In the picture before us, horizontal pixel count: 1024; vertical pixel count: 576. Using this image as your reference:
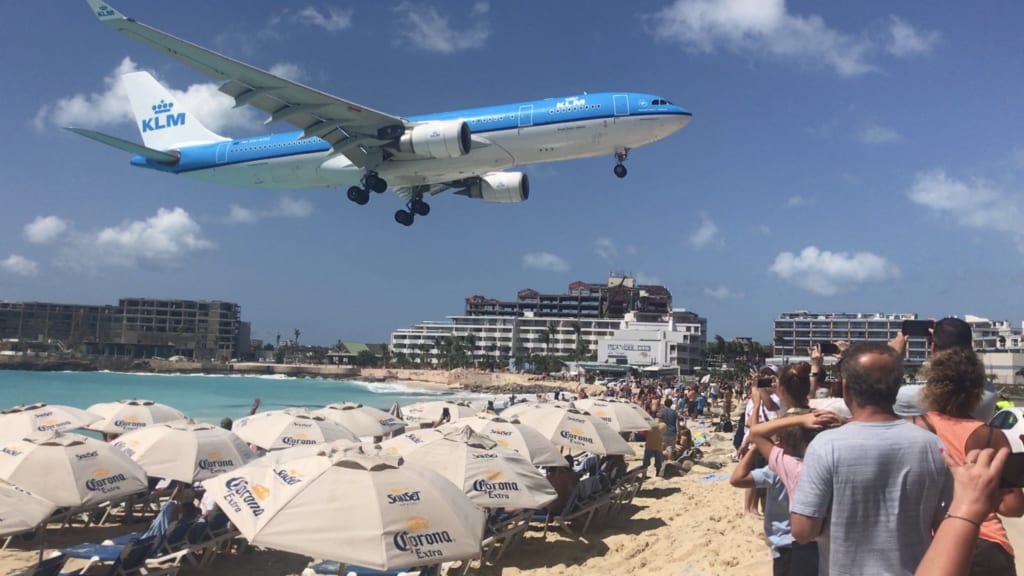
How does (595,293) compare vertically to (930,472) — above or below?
above

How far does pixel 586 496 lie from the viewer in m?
10.6

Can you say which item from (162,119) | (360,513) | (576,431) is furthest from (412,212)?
(360,513)

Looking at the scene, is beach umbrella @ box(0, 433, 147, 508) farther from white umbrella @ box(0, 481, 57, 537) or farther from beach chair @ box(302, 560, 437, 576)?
beach chair @ box(302, 560, 437, 576)

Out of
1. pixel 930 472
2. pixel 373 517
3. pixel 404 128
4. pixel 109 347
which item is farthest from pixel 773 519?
pixel 109 347

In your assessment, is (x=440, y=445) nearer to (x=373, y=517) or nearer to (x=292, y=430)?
(x=373, y=517)

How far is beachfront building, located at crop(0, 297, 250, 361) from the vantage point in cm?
14888

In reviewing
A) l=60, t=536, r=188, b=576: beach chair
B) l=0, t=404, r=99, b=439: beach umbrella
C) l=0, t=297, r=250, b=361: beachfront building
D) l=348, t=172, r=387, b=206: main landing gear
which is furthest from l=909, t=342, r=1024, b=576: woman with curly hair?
l=0, t=297, r=250, b=361: beachfront building

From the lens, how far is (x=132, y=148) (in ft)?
87.4

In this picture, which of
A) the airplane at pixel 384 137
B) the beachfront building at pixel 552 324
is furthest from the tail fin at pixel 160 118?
the beachfront building at pixel 552 324

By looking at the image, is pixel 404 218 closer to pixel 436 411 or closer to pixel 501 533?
pixel 436 411

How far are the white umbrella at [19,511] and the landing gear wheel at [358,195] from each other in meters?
20.3

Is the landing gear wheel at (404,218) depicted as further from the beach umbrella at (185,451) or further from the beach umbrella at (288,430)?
the beach umbrella at (185,451)

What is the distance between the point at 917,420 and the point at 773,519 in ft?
4.73

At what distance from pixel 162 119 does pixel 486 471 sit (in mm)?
29591
